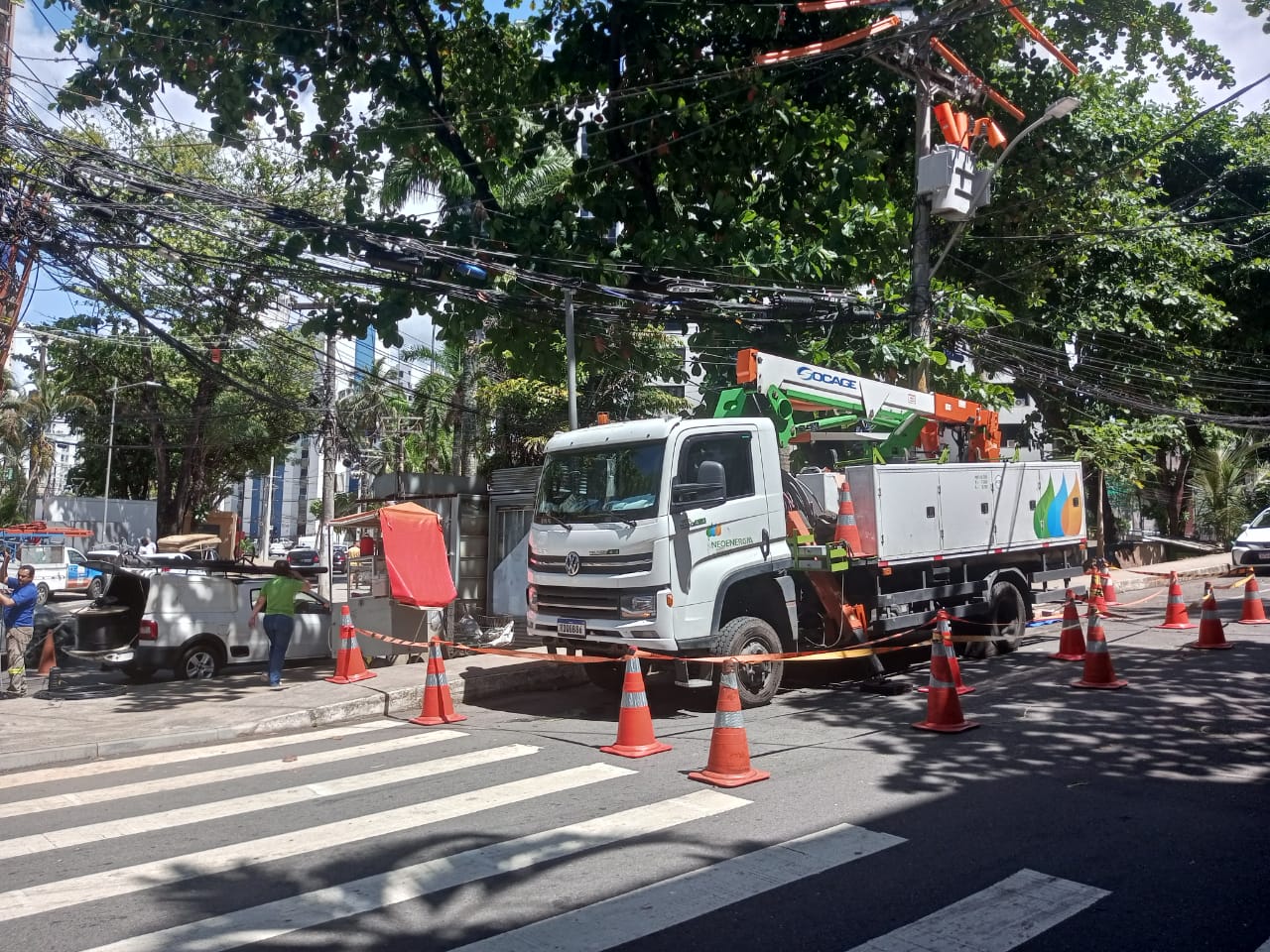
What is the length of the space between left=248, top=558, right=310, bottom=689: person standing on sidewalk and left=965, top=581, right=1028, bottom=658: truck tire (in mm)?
8613

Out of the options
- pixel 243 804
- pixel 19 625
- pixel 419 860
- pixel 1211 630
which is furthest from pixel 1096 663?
pixel 19 625

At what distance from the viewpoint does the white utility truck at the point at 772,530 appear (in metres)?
9.45

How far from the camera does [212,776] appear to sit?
7891 millimetres

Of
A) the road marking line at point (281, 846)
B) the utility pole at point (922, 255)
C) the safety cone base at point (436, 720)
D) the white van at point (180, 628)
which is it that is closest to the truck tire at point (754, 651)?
the road marking line at point (281, 846)

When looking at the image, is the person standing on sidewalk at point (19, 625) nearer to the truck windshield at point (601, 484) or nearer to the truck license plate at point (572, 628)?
the truck windshield at point (601, 484)

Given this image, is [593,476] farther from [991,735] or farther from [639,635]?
[991,735]

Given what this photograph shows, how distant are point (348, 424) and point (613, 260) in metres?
24.4

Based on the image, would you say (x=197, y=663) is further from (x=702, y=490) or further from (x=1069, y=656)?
(x=1069, y=656)

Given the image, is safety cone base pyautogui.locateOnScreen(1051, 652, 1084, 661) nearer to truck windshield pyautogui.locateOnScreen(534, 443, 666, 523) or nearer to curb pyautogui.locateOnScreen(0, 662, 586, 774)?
curb pyautogui.locateOnScreen(0, 662, 586, 774)

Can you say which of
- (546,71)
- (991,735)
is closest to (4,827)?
(991,735)

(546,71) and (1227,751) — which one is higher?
(546,71)

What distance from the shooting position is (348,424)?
35.7m

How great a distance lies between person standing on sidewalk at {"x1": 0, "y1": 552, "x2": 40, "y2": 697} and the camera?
482 inches

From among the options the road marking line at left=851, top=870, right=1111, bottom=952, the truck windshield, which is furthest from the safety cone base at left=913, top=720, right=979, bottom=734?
the road marking line at left=851, top=870, right=1111, bottom=952
